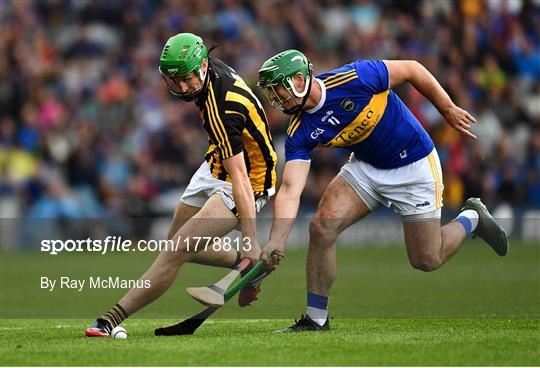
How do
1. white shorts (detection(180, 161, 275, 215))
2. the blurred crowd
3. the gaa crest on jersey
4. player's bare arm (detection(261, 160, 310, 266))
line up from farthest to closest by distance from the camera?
the blurred crowd
white shorts (detection(180, 161, 275, 215))
the gaa crest on jersey
player's bare arm (detection(261, 160, 310, 266))

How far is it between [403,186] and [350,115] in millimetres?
880

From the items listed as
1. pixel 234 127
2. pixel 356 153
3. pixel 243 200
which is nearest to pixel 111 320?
pixel 243 200

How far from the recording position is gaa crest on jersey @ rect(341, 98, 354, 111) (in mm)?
9352

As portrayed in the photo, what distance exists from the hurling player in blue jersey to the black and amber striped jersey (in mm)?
261

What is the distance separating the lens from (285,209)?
9.05 metres

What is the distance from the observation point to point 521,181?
21219mm

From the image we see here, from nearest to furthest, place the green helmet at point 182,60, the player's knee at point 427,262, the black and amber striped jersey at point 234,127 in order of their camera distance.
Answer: the green helmet at point 182,60
the black and amber striped jersey at point 234,127
the player's knee at point 427,262

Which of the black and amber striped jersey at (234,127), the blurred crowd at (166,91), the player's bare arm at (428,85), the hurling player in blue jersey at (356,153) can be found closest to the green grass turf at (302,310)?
the hurling player in blue jersey at (356,153)

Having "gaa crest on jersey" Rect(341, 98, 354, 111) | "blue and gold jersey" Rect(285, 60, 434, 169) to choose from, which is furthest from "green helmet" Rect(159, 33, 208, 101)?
"gaa crest on jersey" Rect(341, 98, 354, 111)

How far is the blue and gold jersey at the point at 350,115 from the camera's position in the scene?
936cm

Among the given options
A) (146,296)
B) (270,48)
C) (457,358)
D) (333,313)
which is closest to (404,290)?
(333,313)

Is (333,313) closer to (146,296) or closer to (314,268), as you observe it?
(314,268)

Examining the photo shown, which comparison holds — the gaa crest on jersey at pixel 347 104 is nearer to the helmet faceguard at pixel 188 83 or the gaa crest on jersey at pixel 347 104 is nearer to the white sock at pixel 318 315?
the helmet faceguard at pixel 188 83

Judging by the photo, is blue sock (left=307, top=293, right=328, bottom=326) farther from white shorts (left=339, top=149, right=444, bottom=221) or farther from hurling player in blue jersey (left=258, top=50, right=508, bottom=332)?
white shorts (left=339, top=149, right=444, bottom=221)
